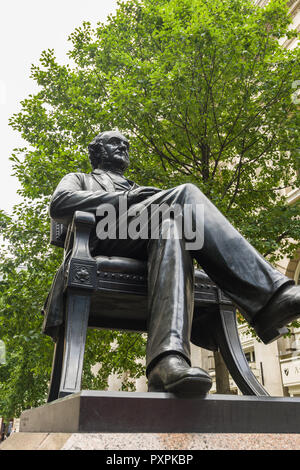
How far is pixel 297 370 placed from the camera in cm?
1425

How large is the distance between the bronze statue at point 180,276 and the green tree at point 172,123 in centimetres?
589

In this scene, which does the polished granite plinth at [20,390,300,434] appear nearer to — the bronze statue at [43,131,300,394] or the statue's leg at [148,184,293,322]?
the bronze statue at [43,131,300,394]

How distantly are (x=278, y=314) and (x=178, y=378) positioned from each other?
656mm

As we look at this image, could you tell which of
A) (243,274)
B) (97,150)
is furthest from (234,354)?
(97,150)

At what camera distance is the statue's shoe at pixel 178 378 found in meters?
1.53

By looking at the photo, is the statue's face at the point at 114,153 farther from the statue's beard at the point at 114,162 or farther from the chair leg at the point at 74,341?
the chair leg at the point at 74,341

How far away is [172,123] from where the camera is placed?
9422 mm

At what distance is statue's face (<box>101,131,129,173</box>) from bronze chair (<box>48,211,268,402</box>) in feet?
3.22

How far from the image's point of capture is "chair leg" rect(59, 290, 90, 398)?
203 centimetres

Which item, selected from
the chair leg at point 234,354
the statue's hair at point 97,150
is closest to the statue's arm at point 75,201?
the statue's hair at point 97,150

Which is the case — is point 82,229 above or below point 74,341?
above

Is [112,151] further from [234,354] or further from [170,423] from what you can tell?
[170,423]
